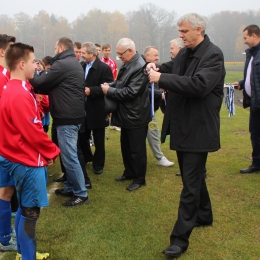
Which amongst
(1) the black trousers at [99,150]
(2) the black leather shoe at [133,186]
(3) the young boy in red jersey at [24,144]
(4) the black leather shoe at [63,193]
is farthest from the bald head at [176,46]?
(3) the young boy in red jersey at [24,144]

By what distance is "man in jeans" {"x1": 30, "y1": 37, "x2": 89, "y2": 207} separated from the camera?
4445mm

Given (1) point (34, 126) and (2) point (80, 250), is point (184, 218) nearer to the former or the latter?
(2) point (80, 250)

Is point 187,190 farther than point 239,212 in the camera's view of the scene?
No

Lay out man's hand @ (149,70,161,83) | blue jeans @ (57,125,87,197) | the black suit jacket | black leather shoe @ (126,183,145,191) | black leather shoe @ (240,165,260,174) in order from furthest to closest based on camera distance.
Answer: black leather shoe @ (240,165,260,174)
the black suit jacket
black leather shoe @ (126,183,145,191)
blue jeans @ (57,125,87,197)
man's hand @ (149,70,161,83)

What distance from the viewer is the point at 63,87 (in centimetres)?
452

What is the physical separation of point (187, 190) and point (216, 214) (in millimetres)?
1200

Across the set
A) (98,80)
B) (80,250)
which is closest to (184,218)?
(80,250)

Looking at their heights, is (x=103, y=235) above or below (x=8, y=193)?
below

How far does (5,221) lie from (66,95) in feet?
5.71

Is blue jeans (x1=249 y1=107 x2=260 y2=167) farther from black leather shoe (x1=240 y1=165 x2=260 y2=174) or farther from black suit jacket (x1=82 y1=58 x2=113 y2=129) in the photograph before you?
black suit jacket (x1=82 y1=58 x2=113 y2=129)

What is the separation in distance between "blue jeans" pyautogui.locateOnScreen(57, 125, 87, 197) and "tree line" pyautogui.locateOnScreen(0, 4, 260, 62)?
303ft

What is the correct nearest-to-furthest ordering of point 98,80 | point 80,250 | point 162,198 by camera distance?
point 80,250
point 162,198
point 98,80

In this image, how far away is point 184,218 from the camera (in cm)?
355

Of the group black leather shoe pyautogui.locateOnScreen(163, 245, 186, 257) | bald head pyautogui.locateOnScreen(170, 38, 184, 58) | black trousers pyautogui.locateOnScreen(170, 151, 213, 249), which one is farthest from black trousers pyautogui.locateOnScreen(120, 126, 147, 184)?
black leather shoe pyautogui.locateOnScreen(163, 245, 186, 257)
